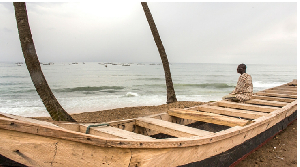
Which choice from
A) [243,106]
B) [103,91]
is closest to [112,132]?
[243,106]

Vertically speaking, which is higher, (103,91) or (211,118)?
(211,118)

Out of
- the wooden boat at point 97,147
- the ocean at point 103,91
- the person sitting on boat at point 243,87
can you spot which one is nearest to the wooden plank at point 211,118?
the wooden boat at point 97,147

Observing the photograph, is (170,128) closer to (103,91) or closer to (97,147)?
(97,147)

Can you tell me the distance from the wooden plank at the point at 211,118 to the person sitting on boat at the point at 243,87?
2.14 metres

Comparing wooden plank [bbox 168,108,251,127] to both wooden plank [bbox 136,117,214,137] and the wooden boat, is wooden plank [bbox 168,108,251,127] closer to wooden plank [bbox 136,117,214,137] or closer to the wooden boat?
the wooden boat

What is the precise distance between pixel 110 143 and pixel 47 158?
65cm

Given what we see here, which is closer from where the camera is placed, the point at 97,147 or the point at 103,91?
the point at 97,147

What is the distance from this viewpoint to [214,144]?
270cm

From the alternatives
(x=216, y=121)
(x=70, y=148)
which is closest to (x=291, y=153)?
(x=216, y=121)

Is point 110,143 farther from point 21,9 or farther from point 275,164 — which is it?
point 21,9

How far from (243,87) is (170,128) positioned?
3426 mm

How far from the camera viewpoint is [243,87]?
18.9ft

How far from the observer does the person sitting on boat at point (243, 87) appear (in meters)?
5.69

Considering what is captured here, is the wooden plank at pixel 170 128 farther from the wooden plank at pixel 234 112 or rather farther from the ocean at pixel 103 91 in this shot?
the ocean at pixel 103 91
